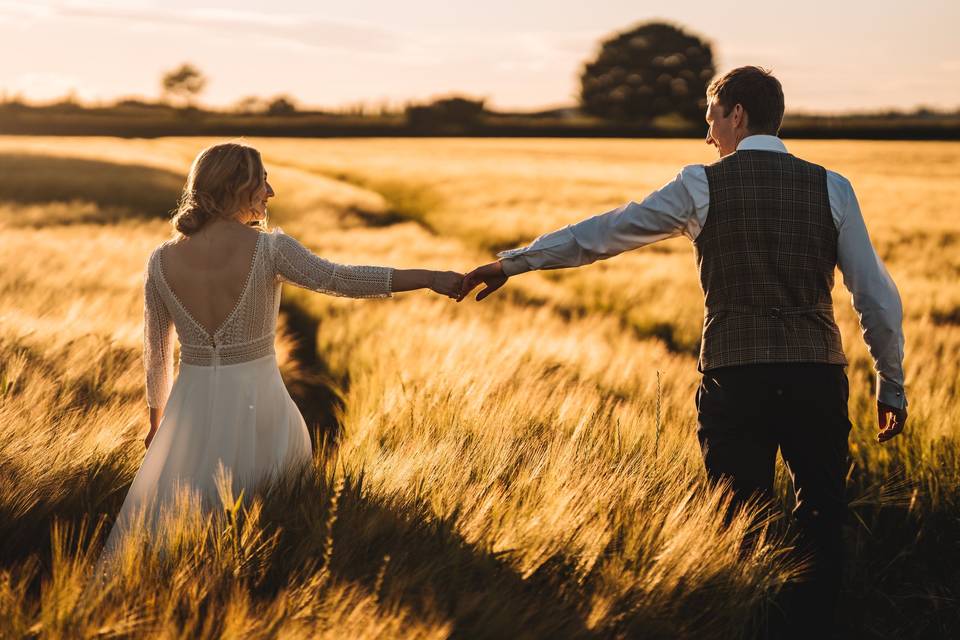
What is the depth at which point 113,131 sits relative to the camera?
56.7 metres

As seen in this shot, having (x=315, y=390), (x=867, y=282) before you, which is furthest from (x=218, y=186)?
(x=315, y=390)

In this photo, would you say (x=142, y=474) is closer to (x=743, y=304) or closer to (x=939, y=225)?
(x=743, y=304)

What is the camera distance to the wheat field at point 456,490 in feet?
5.75

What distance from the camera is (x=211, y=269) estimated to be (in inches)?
93.7

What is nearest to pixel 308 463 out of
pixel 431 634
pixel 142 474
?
pixel 142 474

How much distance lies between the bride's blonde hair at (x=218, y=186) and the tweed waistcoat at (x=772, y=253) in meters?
1.29

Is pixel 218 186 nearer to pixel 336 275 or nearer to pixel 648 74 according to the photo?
pixel 336 275

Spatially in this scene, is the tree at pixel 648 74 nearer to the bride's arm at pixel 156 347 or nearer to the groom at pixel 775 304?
the groom at pixel 775 304

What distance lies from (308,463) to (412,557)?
1.86 feet

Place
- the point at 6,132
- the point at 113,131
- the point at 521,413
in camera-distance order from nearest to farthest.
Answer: the point at 521,413, the point at 6,132, the point at 113,131

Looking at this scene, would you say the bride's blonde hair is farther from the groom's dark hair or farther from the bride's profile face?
the groom's dark hair

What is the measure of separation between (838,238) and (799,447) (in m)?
0.60

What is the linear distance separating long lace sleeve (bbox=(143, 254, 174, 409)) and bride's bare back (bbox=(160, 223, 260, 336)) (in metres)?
0.09

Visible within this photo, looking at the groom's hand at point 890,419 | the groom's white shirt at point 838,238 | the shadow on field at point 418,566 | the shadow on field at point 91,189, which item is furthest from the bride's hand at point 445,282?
the shadow on field at point 91,189
